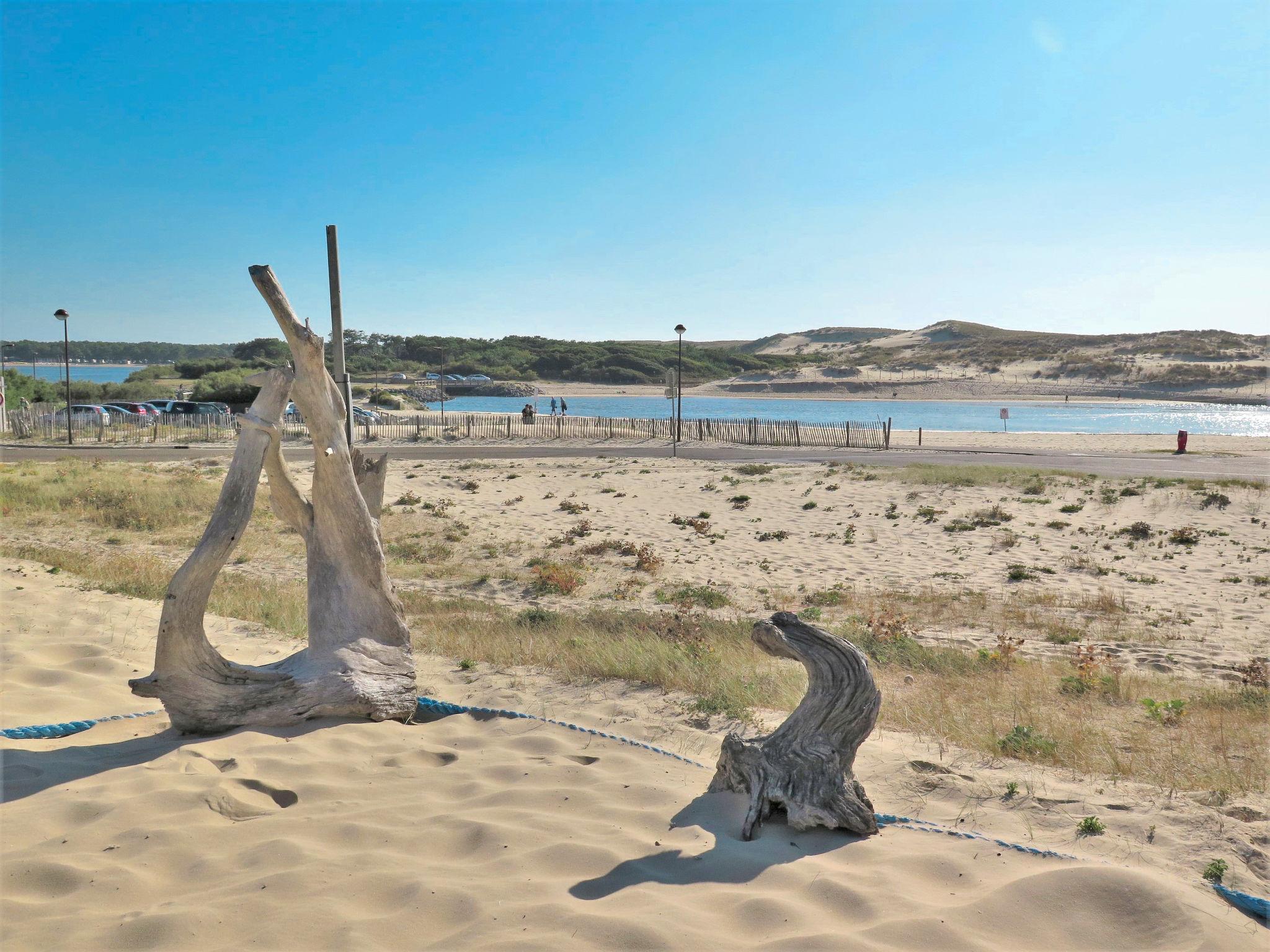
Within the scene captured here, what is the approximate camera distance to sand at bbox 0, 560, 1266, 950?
3213 mm

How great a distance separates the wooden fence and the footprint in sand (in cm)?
3470

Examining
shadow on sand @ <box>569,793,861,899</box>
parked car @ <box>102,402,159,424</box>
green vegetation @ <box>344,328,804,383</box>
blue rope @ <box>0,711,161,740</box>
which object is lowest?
shadow on sand @ <box>569,793,861,899</box>

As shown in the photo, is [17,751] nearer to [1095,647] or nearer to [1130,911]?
[1130,911]

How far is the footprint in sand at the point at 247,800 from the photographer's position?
425cm

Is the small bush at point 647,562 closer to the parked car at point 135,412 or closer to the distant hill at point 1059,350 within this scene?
the parked car at point 135,412

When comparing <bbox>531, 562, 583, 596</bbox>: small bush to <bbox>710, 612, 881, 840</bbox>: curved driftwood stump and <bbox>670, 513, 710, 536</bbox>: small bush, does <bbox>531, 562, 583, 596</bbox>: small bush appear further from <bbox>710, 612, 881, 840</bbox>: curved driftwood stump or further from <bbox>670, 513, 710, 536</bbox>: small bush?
<bbox>710, 612, 881, 840</bbox>: curved driftwood stump

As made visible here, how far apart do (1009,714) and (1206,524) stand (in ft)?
46.5

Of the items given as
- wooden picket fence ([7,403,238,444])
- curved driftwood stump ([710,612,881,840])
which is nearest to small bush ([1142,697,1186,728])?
curved driftwood stump ([710,612,881,840])

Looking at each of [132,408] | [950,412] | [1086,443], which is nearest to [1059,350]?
[950,412]

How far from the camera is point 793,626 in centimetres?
455

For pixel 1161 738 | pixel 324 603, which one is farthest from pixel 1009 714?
pixel 324 603

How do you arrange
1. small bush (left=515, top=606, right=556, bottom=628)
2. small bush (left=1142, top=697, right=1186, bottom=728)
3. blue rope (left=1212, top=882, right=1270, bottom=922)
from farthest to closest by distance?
small bush (left=515, top=606, right=556, bottom=628) < small bush (left=1142, top=697, right=1186, bottom=728) < blue rope (left=1212, top=882, right=1270, bottom=922)

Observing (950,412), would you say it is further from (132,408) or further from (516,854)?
(516,854)

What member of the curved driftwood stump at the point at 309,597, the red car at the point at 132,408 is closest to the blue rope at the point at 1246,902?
the curved driftwood stump at the point at 309,597
